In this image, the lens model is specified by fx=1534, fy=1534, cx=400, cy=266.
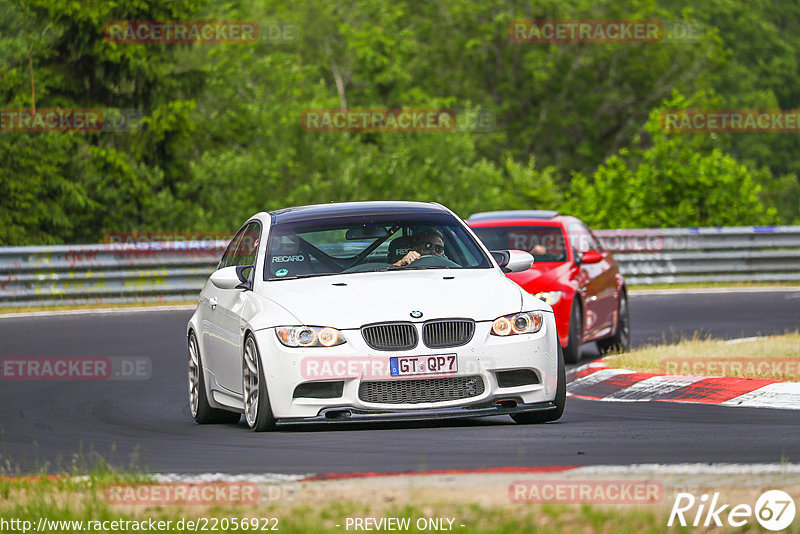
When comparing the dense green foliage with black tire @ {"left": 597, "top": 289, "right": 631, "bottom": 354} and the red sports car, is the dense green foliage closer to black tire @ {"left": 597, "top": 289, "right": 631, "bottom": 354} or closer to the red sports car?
black tire @ {"left": 597, "top": 289, "right": 631, "bottom": 354}

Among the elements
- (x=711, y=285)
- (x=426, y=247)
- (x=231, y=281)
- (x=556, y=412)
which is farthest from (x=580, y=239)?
(x=711, y=285)

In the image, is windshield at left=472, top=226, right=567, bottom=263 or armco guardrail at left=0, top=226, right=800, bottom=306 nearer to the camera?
windshield at left=472, top=226, right=567, bottom=263

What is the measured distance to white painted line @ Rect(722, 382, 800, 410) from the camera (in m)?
10.7

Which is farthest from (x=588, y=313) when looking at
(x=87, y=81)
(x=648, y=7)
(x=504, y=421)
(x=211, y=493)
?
(x=648, y=7)

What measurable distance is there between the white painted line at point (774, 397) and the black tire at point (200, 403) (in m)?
3.67

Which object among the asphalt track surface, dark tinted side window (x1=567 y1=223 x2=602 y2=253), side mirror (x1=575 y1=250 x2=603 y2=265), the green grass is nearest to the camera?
the asphalt track surface

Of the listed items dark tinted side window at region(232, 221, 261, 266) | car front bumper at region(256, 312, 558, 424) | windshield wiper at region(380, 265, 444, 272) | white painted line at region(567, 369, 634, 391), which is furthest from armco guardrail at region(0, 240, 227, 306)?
car front bumper at region(256, 312, 558, 424)

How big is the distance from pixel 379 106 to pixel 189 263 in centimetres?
3503

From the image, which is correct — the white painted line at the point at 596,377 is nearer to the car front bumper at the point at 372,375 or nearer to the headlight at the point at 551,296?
the headlight at the point at 551,296

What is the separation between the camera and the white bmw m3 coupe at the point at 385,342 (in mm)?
9258

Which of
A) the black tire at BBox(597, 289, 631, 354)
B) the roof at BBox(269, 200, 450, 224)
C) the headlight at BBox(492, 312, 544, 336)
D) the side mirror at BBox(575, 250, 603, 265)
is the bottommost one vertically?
the black tire at BBox(597, 289, 631, 354)

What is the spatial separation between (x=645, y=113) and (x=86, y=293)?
145 feet

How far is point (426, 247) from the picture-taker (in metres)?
10.6

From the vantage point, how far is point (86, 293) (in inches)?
951
